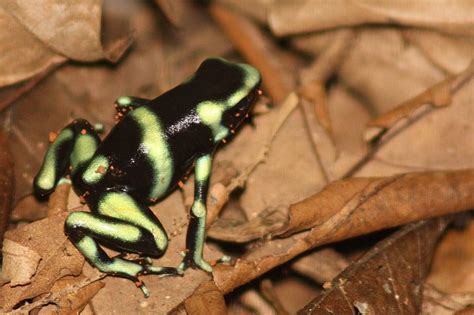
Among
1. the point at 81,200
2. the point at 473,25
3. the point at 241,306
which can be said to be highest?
the point at 473,25

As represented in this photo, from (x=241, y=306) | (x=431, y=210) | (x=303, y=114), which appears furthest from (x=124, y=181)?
(x=431, y=210)

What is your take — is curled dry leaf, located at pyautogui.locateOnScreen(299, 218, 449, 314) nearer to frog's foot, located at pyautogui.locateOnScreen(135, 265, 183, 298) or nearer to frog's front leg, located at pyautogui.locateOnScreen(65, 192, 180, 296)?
frog's foot, located at pyautogui.locateOnScreen(135, 265, 183, 298)

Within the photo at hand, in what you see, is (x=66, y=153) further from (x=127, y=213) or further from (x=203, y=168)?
(x=203, y=168)

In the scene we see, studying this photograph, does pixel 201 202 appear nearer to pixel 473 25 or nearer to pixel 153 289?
pixel 153 289

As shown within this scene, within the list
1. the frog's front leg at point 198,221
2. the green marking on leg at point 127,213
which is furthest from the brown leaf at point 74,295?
the frog's front leg at point 198,221

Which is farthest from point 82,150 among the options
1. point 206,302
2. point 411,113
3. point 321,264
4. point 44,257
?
point 411,113
